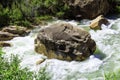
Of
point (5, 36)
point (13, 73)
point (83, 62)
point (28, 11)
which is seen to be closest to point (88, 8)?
point (28, 11)

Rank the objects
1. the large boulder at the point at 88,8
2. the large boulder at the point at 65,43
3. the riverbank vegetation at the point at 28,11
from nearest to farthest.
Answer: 1. the large boulder at the point at 65,43
2. the riverbank vegetation at the point at 28,11
3. the large boulder at the point at 88,8

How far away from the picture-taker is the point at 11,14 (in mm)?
22672

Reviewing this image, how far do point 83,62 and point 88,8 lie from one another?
28.6 ft

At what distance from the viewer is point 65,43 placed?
54.5 ft

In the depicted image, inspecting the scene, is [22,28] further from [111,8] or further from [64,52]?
[111,8]

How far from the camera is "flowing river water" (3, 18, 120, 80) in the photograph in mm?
14866

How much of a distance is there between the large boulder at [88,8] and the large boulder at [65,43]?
703cm

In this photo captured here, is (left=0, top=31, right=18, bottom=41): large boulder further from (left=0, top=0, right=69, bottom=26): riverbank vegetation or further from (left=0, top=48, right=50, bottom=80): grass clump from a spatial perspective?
(left=0, top=48, right=50, bottom=80): grass clump

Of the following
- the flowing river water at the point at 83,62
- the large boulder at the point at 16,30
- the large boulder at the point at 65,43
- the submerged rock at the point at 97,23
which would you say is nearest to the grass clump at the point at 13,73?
the flowing river water at the point at 83,62

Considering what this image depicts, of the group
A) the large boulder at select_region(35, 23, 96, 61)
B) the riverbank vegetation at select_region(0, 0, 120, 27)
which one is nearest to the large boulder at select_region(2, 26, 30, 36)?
the riverbank vegetation at select_region(0, 0, 120, 27)

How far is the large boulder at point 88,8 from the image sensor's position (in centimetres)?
2398

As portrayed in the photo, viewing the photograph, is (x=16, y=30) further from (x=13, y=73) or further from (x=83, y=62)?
(x=13, y=73)

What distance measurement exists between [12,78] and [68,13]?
16.8 metres

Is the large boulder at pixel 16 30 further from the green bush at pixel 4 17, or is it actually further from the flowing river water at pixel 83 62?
the green bush at pixel 4 17
